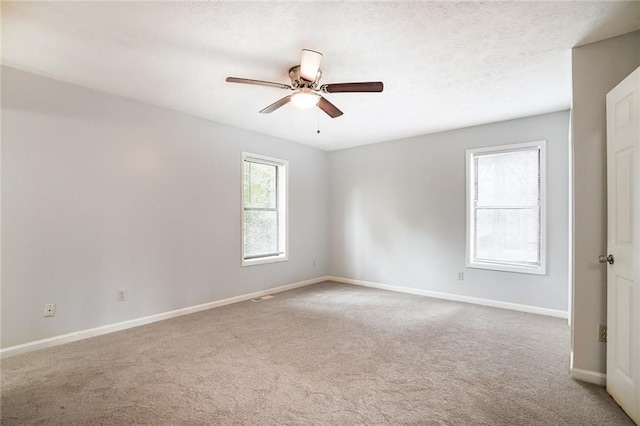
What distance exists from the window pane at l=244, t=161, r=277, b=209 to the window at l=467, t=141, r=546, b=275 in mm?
3144

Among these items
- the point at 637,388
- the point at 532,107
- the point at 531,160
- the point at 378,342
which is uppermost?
the point at 532,107

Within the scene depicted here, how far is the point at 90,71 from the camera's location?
294 cm

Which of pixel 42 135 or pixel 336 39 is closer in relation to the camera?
pixel 336 39

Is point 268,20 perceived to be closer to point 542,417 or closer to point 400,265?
point 542,417

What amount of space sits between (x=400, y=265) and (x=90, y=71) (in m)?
4.82

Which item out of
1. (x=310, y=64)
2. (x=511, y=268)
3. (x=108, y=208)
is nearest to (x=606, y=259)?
(x=511, y=268)

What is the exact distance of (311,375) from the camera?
8.17 ft

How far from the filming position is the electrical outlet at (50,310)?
302 cm

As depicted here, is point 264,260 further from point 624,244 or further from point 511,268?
point 624,244

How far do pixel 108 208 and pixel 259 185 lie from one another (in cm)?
224

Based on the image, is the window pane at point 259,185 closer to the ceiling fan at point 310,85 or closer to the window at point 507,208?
the ceiling fan at point 310,85

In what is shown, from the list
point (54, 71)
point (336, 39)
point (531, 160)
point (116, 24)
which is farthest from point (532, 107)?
point (54, 71)

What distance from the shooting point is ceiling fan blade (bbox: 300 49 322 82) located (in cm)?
225

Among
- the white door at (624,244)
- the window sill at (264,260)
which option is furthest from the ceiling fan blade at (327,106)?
the window sill at (264,260)
